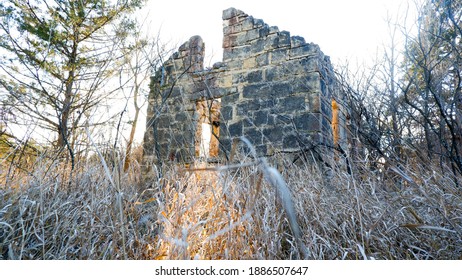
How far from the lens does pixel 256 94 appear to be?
4969 millimetres

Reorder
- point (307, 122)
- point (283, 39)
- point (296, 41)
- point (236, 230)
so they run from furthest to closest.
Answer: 1. point (283, 39)
2. point (296, 41)
3. point (307, 122)
4. point (236, 230)

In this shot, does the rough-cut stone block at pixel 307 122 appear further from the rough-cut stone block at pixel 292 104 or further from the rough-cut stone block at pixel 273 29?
the rough-cut stone block at pixel 273 29

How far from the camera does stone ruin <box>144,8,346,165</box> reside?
14.8ft

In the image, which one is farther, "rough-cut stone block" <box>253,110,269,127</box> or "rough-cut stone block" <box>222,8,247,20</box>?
"rough-cut stone block" <box>222,8,247,20</box>

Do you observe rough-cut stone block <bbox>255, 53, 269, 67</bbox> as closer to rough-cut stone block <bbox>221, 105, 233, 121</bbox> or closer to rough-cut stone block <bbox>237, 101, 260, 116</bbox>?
rough-cut stone block <bbox>237, 101, 260, 116</bbox>

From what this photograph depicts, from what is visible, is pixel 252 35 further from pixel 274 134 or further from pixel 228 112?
pixel 274 134

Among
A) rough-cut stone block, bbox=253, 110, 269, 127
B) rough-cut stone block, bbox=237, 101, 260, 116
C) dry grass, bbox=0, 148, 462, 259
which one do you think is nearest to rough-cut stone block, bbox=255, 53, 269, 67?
rough-cut stone block, bbox=237, 101, 260, 116

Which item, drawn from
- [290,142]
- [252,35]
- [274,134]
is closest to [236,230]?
[290,142]

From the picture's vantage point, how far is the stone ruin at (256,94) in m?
4.52

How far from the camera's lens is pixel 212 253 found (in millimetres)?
1502

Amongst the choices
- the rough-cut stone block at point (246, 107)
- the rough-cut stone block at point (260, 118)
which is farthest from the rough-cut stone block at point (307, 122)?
the rough-cut stone block at point (246, 107)

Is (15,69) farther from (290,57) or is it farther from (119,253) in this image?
(119,253)
